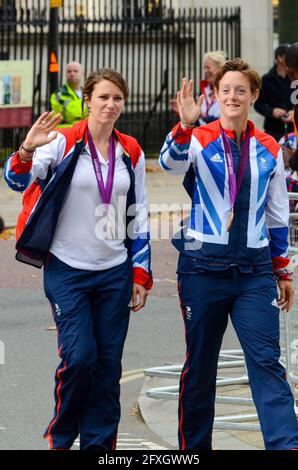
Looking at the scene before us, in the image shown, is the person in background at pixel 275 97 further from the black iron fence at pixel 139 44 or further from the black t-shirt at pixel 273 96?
the black iron fence at pixel 139 44

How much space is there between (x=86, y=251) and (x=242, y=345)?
854mm

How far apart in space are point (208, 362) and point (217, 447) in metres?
0.93

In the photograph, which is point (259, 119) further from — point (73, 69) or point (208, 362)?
point (208, 362)

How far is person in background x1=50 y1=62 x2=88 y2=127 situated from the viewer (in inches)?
644

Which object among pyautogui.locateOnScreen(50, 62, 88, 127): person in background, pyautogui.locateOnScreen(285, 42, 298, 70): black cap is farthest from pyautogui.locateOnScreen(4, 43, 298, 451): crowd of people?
pyautogui.locateOnScreen(50, 62, 88, 127): person in background

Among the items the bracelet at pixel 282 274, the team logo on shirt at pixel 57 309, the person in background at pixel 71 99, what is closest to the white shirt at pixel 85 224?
the team logo on shirt at pixel 57 309

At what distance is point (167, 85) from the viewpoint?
78.0 feet

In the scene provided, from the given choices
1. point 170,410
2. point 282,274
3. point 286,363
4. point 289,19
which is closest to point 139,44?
point 289,19

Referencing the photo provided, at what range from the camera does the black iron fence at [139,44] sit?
2359cm

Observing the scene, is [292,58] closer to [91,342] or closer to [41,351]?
[91,342]

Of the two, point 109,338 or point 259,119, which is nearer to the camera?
point 109,338

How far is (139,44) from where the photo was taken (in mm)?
24125

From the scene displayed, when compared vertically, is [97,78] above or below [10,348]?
above

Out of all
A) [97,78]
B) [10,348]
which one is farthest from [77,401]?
[10,348]
